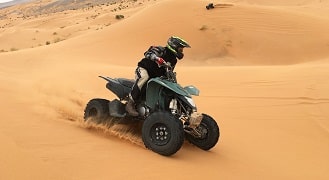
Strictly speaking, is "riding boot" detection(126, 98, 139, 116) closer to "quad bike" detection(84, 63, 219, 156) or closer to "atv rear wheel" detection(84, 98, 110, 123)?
"quad bike" detection(84, 63, 219, 156)

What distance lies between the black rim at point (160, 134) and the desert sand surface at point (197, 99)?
0.67 feet

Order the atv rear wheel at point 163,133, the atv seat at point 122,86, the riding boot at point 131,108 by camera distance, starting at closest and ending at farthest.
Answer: the atv rear wheel at point 163,133
the riding boot at point 131,108
the atv seat at point 122,86

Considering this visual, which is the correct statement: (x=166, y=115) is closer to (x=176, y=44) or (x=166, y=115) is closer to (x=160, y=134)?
Result: (x=160, y=134)

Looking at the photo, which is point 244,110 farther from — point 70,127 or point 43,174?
point 43,174

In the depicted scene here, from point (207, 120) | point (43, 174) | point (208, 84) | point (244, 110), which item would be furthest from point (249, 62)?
point (43, 174)

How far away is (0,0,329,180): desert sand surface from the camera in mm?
4867

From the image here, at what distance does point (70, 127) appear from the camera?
6.07m

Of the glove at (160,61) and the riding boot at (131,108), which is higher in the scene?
the glove at (160,61)

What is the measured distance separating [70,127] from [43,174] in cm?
198

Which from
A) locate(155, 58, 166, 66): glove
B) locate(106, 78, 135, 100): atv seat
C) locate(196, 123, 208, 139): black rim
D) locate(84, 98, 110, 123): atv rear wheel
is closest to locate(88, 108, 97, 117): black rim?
locate(84, 98, 110, 123): atv rear wheel

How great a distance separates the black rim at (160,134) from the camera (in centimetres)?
548

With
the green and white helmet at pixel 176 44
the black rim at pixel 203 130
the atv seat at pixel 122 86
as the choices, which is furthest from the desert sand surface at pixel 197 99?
the green and white helmet at pixel 176 44

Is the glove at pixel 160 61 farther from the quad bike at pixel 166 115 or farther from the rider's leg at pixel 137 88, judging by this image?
the rider's leg at pixel 137 88

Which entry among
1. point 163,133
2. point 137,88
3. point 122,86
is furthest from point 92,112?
point 163,133
